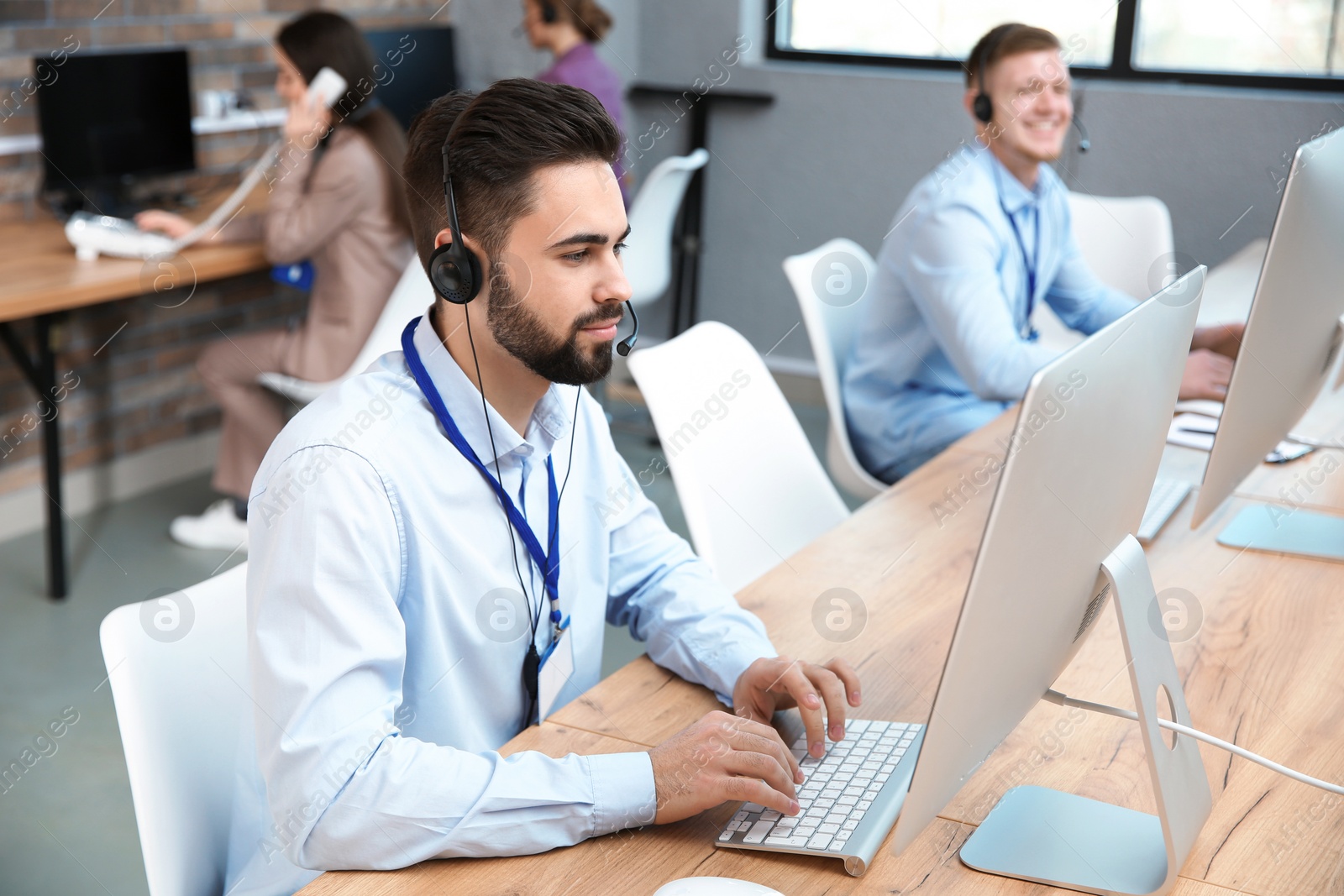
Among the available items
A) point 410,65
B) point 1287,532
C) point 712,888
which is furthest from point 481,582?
point 410,65

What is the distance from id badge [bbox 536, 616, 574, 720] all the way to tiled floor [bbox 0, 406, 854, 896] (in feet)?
3.45

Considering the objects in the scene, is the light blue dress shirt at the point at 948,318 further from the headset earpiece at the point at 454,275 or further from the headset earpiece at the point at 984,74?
the headset earpiece at the point at 454,275

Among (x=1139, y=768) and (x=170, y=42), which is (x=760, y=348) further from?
(x=1139, y=768)

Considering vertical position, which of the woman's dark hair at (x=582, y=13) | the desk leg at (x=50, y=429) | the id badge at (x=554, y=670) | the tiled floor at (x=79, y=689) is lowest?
the tiled floor at (x=79, y=689)

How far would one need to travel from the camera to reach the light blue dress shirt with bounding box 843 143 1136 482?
2.33 metres

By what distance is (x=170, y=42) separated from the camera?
3.53 meters

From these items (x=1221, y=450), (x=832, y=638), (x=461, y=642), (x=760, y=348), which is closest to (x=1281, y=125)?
(x=760, y=348)

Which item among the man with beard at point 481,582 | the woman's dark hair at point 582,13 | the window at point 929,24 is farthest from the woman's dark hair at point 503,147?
the window at point 929,24

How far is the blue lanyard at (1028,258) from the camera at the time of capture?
8.36 ft

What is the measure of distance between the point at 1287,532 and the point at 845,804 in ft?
3.08

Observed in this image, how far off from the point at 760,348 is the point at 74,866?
3.12 metres

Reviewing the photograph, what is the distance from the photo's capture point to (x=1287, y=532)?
1659 mm

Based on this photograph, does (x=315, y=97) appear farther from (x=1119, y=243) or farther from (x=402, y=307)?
(x=1119, y=243)

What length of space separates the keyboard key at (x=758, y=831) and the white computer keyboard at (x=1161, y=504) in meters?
0.82
